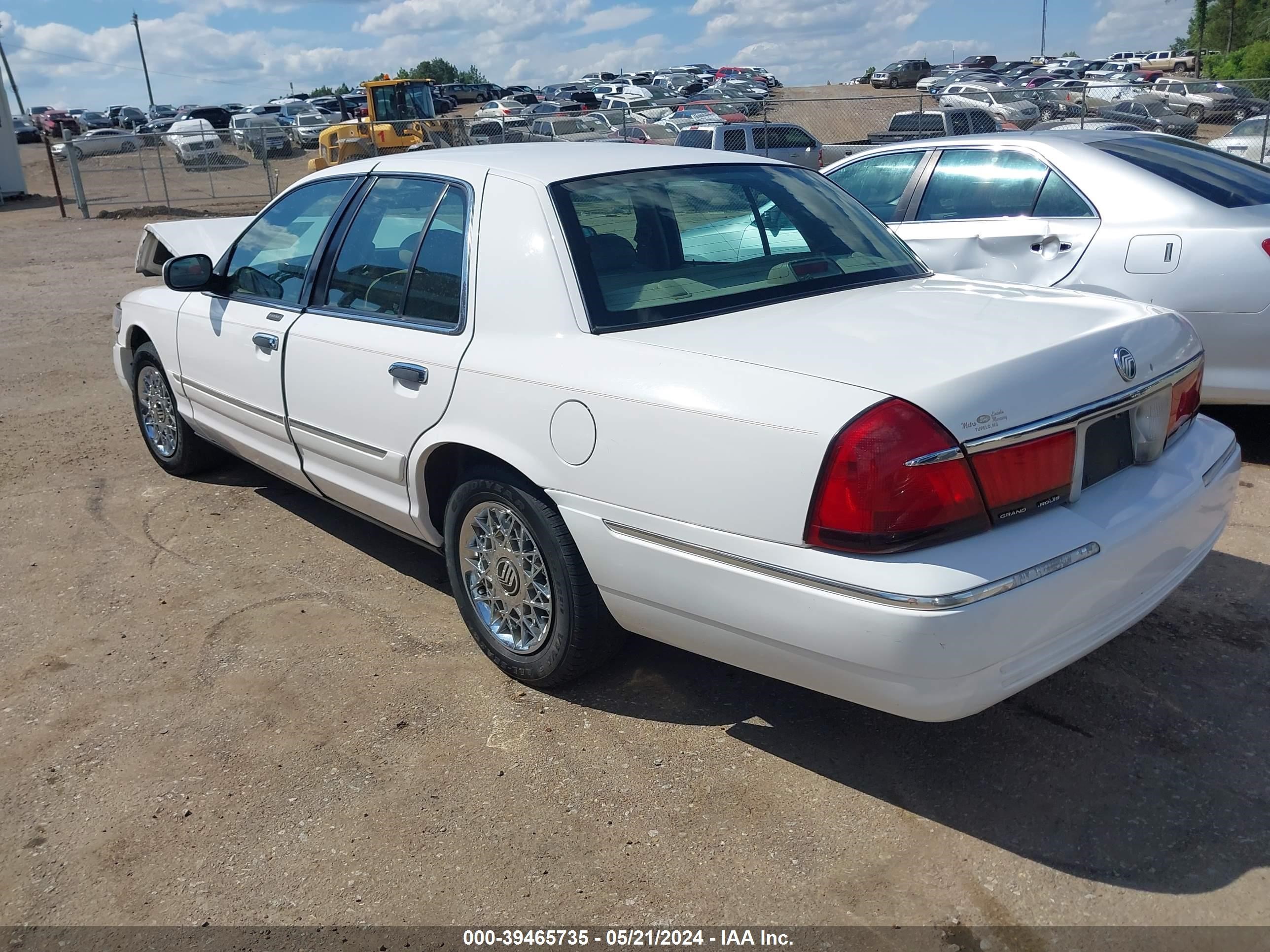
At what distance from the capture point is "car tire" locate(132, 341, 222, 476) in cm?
554

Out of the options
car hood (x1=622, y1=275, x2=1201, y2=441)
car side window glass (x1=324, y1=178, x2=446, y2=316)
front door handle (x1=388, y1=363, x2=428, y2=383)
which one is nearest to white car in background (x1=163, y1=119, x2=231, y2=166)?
car side window glass (x1=324, y1=178, x2=446, y2=316)

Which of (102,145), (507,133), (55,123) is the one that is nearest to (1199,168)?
(507,133)

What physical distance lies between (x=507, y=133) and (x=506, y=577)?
23907 mm

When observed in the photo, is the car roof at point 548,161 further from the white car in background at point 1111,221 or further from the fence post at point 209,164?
the fence post at point 209,164

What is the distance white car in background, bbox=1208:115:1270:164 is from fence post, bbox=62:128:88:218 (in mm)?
21927

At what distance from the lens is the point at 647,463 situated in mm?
2795

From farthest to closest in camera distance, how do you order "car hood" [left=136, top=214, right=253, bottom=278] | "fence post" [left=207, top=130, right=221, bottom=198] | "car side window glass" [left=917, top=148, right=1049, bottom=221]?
"fence post" [left=207, top=130, right=221, bottom=198]
"car hood" [left=136, top=214, right=253, bottom=278]
"car side window glass" [left=917, top=148, right=1049, bottom=221]

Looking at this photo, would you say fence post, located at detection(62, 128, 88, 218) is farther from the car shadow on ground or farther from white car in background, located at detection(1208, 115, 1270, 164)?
the car shadow on ground

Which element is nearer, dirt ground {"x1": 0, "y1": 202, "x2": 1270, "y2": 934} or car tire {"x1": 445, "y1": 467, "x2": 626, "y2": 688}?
dirt ground {"x1": 0, "y1": 202, "x2": 1270, "y2": 934}

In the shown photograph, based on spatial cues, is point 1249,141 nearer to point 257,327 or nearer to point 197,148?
point 257,327

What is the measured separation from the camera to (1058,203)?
5621mm

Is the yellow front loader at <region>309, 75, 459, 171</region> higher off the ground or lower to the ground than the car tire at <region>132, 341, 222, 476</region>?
higher

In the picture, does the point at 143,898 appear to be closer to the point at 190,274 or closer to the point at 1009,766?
the point at 1009,766

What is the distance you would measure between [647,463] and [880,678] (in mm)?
790
